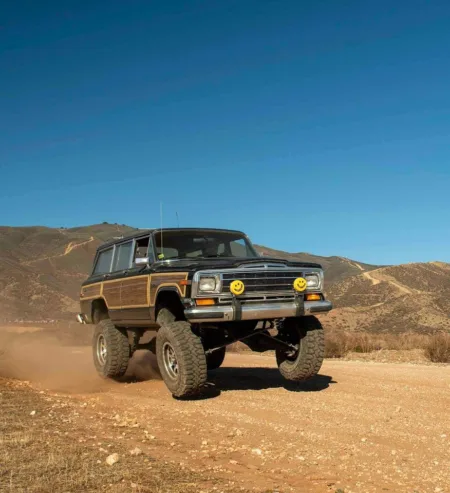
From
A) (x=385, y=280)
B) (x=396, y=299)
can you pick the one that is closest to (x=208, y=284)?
(x=396, y=299)

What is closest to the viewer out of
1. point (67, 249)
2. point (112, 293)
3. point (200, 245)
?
point (200, 245)

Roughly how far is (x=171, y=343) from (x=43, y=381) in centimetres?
371

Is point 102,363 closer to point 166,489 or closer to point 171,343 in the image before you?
point 171,343

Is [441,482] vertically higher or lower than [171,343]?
lower

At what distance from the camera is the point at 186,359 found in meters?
7.32

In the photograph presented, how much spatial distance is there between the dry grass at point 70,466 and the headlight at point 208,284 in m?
2.24

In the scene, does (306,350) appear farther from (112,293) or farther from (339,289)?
(339,289)

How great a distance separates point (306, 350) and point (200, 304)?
185 centimetres

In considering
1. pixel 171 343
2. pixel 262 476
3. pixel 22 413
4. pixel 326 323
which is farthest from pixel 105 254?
pixel 326 323

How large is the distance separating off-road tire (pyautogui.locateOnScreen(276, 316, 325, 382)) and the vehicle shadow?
0.96 feet

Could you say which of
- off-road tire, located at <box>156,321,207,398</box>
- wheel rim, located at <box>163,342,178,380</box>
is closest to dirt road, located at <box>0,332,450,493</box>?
off-road tire, located at <box>156,321,207,398</box>

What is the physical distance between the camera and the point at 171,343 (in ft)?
24.9

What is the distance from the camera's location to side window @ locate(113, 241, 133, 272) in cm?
982

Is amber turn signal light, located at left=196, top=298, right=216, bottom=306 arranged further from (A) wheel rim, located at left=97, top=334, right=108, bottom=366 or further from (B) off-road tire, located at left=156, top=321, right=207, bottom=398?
(A) wheel rim, located at left=97, top=334, right=108, bottom=366
